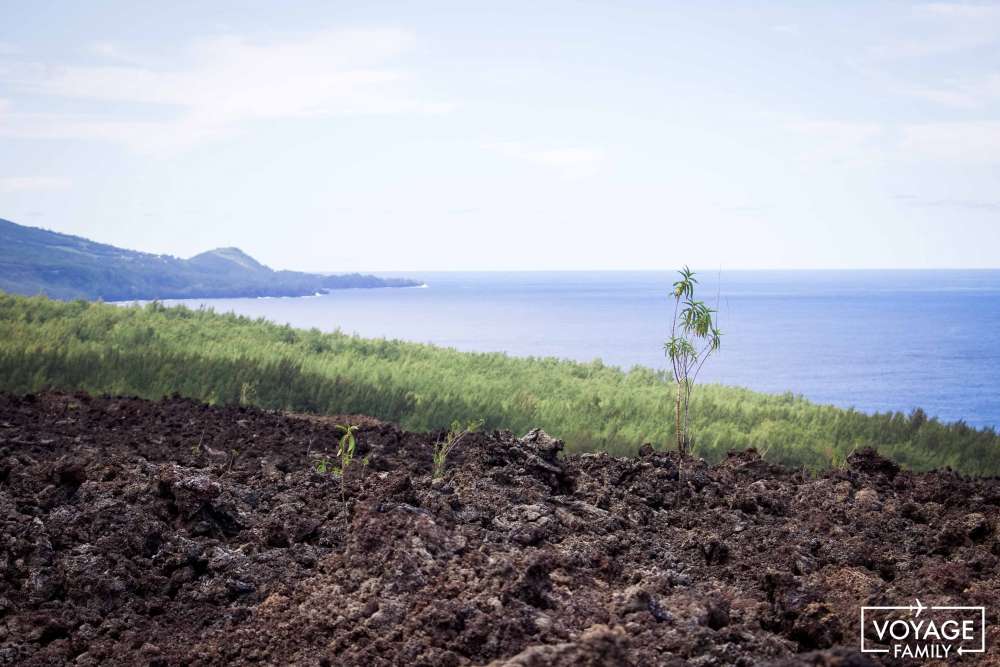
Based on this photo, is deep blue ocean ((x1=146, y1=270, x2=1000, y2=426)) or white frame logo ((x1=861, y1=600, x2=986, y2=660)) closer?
white frame logo ((x1=861, y1=600, x2=986, y2=660))

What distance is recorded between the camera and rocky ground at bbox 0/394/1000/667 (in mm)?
4668

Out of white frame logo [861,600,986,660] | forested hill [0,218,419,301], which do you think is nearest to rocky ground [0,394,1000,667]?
white frame logo [861,600,986,660]

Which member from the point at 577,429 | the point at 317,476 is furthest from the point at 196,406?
the point at 577,429

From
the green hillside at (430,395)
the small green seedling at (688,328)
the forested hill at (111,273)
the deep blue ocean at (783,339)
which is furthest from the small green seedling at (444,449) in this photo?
the forested hill at (111,273)

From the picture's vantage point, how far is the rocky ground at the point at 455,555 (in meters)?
4.67

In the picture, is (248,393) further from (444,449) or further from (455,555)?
(455,555)

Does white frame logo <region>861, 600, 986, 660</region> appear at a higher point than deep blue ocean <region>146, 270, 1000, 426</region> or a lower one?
higher

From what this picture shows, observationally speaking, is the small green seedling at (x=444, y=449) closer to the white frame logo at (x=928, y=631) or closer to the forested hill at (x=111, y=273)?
the white frame logo at (x=928, y=631)

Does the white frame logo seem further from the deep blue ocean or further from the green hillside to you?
the deep blue ocean

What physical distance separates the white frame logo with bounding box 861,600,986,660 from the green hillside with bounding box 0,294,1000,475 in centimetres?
604

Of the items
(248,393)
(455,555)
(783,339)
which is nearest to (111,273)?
(783,339)

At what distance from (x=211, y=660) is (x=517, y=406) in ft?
28.6

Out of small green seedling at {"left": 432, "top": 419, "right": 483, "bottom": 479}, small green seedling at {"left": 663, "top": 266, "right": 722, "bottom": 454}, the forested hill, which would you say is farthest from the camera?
the forested hill

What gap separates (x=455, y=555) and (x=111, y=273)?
7272cm
